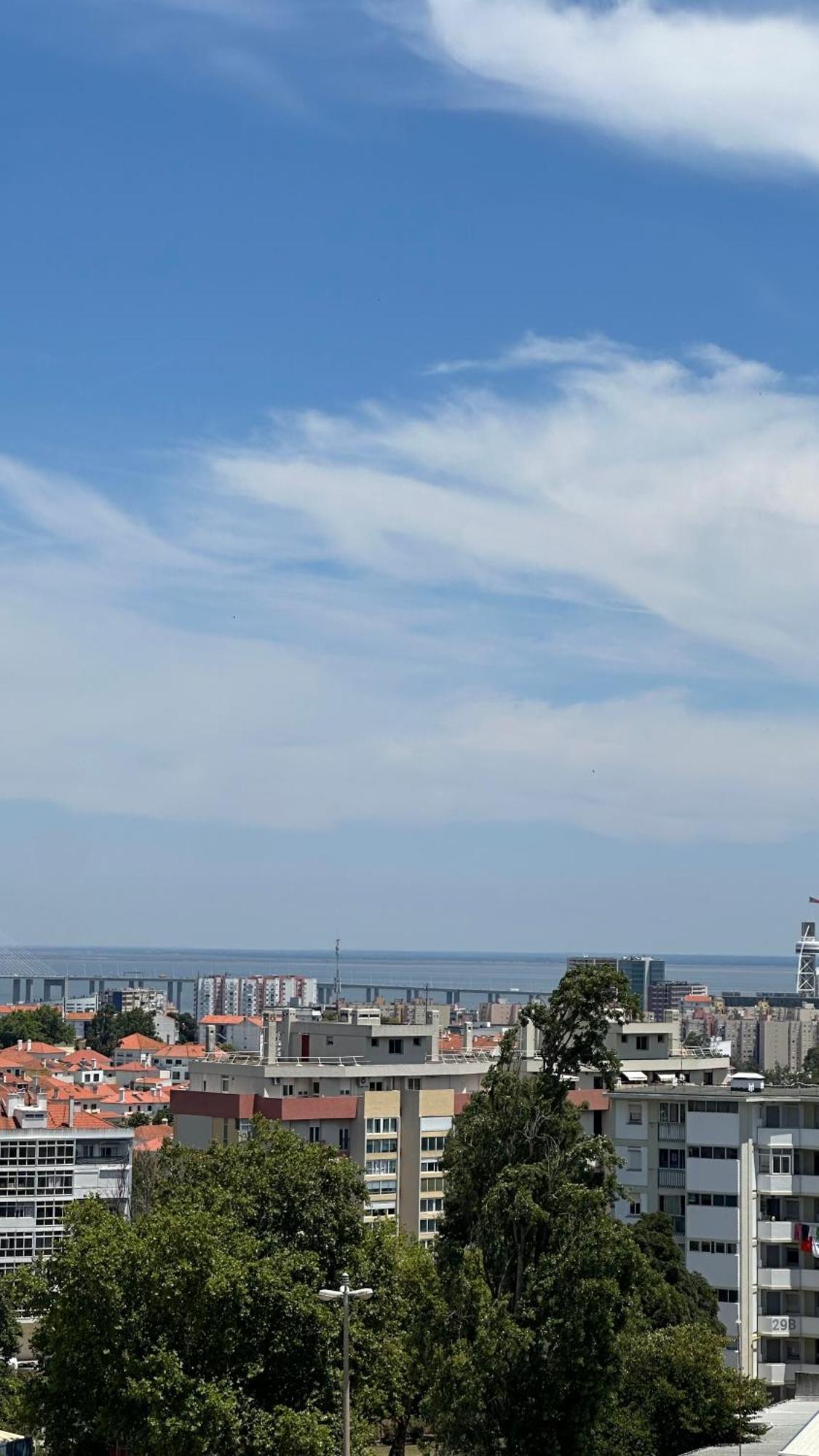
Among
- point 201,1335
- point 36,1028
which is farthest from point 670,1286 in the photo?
point 36,1028

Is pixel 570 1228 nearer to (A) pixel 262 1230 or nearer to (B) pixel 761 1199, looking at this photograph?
(A) pixel 262 1230

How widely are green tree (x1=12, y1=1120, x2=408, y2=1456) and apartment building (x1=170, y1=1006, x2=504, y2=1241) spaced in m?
23.2

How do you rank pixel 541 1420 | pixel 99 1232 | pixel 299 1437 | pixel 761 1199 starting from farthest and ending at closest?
pixel 761 1199, pixel 99 1232, pixel 299 1437, pixel 541 1420

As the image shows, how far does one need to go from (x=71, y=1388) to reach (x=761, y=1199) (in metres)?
19.8

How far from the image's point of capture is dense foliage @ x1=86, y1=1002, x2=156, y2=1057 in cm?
16650

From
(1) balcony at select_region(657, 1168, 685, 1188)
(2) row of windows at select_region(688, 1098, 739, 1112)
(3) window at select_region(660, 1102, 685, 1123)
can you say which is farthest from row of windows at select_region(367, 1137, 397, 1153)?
(2) row of windows at select_region(688, 1098, 739, 1112)

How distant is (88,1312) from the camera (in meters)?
30.6

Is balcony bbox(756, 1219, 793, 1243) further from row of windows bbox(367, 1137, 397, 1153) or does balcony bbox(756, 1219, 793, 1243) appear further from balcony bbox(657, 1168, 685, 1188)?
row of windows bbox(367, 1137, 397, 1153)

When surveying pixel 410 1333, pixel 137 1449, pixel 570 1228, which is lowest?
pixel 137 1449

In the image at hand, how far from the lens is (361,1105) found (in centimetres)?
5806

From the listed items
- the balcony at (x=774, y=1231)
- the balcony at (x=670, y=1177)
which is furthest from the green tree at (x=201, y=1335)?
the balcony at (x=670, y=1177)

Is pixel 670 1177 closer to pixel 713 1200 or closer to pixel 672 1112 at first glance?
pixel 672 1112

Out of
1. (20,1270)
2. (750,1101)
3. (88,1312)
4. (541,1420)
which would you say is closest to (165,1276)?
(88,1312)

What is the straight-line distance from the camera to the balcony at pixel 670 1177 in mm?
46938
